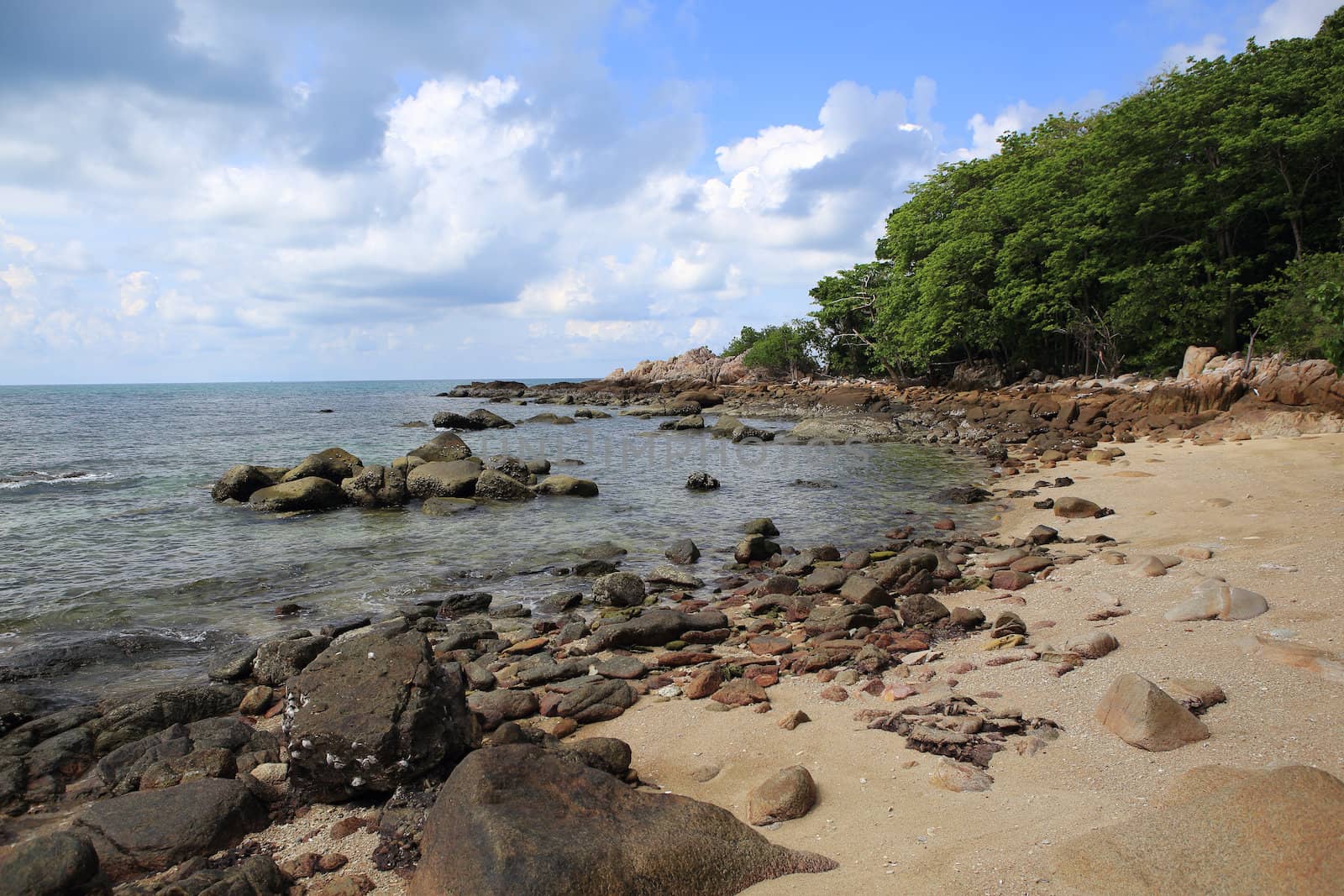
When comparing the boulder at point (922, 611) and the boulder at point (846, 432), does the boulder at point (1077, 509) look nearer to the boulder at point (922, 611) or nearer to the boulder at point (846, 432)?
the boulder at point (922, 611)

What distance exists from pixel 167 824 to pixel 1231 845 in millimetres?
5642

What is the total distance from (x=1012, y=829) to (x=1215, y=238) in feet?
120

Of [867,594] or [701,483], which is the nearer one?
[867,594]

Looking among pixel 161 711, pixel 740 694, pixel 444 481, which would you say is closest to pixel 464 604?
pixel 161 711

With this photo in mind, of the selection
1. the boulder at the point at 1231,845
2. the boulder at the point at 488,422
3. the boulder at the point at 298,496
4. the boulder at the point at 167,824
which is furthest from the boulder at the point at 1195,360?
the boulder at the point at 488,422

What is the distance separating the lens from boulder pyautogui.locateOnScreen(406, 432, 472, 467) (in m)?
21.8

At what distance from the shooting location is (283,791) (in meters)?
4.79

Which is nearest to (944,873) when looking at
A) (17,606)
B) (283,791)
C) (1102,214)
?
(283,791)

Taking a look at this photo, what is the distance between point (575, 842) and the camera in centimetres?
342

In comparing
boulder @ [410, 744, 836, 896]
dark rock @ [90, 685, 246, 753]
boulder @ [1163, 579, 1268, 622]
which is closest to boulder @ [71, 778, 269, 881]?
boulder @ [410, 744, 836, 896]

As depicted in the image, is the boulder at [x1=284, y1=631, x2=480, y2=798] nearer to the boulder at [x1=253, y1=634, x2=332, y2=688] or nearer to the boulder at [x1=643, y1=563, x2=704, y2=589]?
the boulder at [x1=253, y1=634, x2=332, y2=688]

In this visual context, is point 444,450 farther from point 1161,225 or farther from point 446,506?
point 1161,225

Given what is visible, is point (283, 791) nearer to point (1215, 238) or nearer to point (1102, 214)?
point (1102, 214)

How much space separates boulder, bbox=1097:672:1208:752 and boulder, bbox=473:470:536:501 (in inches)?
604
